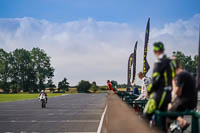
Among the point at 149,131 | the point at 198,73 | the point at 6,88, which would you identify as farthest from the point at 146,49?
the point at 6,88

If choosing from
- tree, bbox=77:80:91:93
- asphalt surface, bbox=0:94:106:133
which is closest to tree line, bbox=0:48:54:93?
tree, bbox=77:80:91:93

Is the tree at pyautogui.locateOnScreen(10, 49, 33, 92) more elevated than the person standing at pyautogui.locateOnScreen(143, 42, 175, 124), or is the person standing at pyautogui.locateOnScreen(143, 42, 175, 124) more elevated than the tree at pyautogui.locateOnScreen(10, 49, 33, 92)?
the tree at pyautogui.locateOnScreen(10, 49, 33, 92)

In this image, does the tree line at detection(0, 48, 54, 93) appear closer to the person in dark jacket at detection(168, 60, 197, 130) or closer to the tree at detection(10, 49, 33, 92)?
the tree at detection(10, 49, 33, 92)

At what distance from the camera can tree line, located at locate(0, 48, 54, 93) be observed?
124m

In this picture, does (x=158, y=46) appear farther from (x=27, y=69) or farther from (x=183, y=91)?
(x=27, y=69)

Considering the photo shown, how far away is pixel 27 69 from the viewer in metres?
126

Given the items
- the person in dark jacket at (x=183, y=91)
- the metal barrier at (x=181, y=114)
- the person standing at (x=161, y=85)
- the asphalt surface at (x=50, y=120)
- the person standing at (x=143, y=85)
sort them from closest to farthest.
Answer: the metal barrier at (x=181, y=114) < the person standing at (x=161, y=85) < the person in dark jacket at (x=183, y=91) < the person standing at (x=143, y=85) < the asphalt surface at (x=50, y=120)

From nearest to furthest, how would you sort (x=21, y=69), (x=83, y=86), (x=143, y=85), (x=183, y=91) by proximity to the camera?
1. (x=183, y=91)
2. (x=143, y=85)
3. (x=83, y=86)
4. (x=21, y=69)

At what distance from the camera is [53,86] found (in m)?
133

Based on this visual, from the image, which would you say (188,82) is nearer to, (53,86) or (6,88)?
(6,88)

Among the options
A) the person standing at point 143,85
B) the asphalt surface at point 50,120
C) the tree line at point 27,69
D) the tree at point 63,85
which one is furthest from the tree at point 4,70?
the person standing at point 143,85

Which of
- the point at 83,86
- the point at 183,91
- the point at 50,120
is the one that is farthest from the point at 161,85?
the point at 83,86

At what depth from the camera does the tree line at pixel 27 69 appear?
124m

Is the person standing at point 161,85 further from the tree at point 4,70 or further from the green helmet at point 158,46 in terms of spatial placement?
the tree at point 4,70
